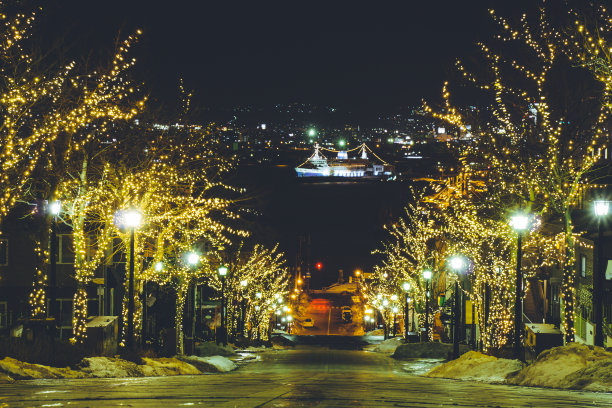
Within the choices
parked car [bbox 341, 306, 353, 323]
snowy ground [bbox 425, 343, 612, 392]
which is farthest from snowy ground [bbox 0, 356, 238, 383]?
parked car [bbox 341, 306, 353, 323]

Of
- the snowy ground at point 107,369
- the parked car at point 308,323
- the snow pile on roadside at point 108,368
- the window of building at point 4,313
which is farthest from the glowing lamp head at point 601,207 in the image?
the parked car at point 308,323

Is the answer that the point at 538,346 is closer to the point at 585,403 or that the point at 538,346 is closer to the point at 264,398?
the point at 585,403

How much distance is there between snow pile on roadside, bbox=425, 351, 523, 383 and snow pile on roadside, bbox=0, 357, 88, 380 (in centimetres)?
1120

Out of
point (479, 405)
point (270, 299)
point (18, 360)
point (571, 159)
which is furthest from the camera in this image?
point (270, 299)

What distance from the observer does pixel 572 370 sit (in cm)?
1595

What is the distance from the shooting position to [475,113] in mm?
27156

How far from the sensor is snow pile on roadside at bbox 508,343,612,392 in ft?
47.0

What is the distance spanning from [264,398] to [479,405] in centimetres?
358

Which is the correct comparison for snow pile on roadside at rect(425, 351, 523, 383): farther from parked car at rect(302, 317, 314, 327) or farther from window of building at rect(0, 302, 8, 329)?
parked car at rect(302, 317, 314, 327)

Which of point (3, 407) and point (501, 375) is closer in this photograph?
point (3, 407)

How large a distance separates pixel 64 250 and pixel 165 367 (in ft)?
57.2

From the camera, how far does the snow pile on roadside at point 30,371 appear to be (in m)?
15.1

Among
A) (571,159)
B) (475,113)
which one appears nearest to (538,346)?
(571,159)

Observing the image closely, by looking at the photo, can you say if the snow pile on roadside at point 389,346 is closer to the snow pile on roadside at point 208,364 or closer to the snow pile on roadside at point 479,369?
the snow pile on roadside at point 208,364
